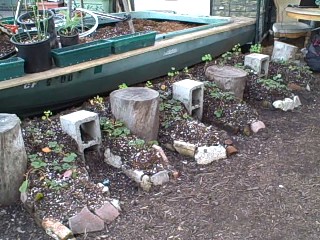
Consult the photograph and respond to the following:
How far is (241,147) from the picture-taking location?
3.18 metres

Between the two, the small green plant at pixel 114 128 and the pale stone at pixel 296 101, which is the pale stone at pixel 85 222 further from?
the pale stone at pixel 296 101

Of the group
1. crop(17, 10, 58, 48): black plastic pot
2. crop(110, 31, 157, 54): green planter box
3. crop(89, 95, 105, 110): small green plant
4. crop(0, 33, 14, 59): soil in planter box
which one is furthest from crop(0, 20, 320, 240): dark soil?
crop(0, 33, 14, 59): soil in planter box

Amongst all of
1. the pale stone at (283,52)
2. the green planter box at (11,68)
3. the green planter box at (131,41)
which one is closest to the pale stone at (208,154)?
the green planter box at (131,41)

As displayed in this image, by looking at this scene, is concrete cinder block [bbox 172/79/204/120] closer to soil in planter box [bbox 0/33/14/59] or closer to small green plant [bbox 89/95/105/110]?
small green plant [bbox 89/95/105/110]

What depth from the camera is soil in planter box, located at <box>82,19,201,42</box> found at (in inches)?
177

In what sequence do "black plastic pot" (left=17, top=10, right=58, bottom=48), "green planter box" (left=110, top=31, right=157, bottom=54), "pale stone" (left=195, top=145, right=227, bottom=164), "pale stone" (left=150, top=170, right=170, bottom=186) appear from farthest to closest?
"green planter box" (left=110, top=31, right=157, bottom=54)
"black plastic pot" (left=17, top=10, right=58, bottom=48)
"pale stone" (left=195, top=145, right=227, bottom=164)
"pale stone" (left=150, top=170, right=170, bottom=186)

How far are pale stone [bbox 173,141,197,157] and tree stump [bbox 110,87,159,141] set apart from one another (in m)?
0.18

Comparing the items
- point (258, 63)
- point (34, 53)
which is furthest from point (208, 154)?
point (258, 63)

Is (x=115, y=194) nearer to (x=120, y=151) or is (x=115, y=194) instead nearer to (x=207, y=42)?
(x=120, y=151)

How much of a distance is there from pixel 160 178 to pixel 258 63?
1.91 metres

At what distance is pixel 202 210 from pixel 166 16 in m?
3.40

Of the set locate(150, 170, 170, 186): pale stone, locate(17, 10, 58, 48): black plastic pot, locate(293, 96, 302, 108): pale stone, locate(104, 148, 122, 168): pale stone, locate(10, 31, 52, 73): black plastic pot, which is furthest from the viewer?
locate(293, 96, 302, 108): pale stone

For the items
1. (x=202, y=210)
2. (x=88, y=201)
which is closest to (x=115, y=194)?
(x=88, y=201)

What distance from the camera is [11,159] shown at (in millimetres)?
2367
